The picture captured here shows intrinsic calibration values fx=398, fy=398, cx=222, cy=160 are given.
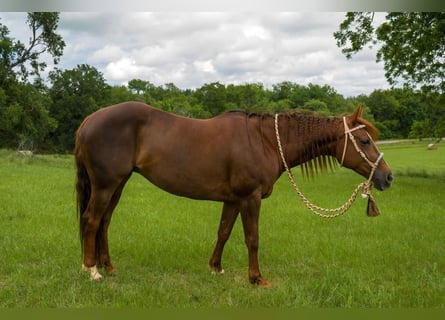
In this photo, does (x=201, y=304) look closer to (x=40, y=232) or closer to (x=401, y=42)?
(x=40, y=232)

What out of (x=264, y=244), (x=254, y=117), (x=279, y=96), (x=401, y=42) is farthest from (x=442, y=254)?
(x=279, y=96)

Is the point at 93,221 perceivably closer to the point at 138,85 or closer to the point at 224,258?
the point at 224,258

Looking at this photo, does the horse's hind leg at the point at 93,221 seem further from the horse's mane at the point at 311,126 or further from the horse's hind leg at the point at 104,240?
the horse's mane at the point at 311,126

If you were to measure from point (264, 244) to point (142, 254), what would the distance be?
1974 millimetres

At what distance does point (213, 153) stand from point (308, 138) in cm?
118

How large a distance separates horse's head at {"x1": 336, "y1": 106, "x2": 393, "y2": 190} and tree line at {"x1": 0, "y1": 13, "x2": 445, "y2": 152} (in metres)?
0.47

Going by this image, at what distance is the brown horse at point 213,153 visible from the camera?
4602mm

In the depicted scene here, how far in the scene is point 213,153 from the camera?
4.62 m

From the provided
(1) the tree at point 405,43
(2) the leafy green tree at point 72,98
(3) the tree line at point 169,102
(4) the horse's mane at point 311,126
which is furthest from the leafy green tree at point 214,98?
(2) the leafy green tree at point 72,98

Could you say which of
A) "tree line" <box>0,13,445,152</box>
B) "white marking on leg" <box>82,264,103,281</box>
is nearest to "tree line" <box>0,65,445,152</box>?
"tree line" <box>0,13,445,152</box>

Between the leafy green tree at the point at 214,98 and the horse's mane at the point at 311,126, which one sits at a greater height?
the leafy green tree at the point at 214,98

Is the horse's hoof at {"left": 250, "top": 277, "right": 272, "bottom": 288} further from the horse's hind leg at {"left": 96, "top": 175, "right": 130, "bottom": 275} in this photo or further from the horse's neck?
the horse's hind leg at {"left": 96, "top": 175, "right": 130, "bottom": 275}

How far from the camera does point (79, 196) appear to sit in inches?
199

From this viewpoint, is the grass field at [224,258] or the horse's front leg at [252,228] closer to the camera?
the grass field at [224,258]
